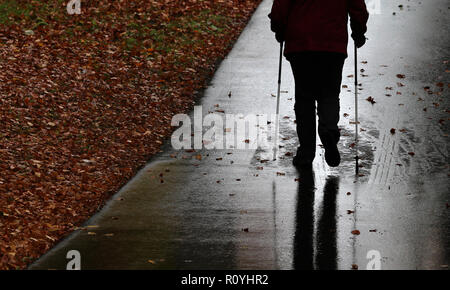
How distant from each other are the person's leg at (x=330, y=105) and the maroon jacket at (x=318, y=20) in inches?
7.3

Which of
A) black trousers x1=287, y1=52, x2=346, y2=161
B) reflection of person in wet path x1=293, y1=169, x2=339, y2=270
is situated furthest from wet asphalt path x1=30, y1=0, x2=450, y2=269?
black trousers x1=287, y1=52, x2=346, y2=161

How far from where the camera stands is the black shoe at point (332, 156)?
6.97m

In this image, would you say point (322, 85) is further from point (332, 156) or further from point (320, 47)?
point (332, 156)

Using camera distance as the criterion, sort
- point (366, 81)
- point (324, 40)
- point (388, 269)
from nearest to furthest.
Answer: point (388, 269), point (324, 40), point (366, 81)

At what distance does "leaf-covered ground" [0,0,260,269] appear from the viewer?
624 cm

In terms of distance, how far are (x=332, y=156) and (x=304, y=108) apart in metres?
0.58

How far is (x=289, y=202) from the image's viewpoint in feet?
20.9

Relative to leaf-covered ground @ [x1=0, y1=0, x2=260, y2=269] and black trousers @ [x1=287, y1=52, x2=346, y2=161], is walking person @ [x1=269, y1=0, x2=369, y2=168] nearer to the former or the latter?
black trousers @ [x1=287, y1=52, x2=346, y2=161]

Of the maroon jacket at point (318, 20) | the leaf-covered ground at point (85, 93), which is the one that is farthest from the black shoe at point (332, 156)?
the leaf-covered ground at point (85, 93)

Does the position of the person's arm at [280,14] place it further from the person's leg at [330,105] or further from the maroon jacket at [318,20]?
the person's leg at [330,105]

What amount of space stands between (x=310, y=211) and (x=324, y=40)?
1.73 meters

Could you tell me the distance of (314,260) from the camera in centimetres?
517
